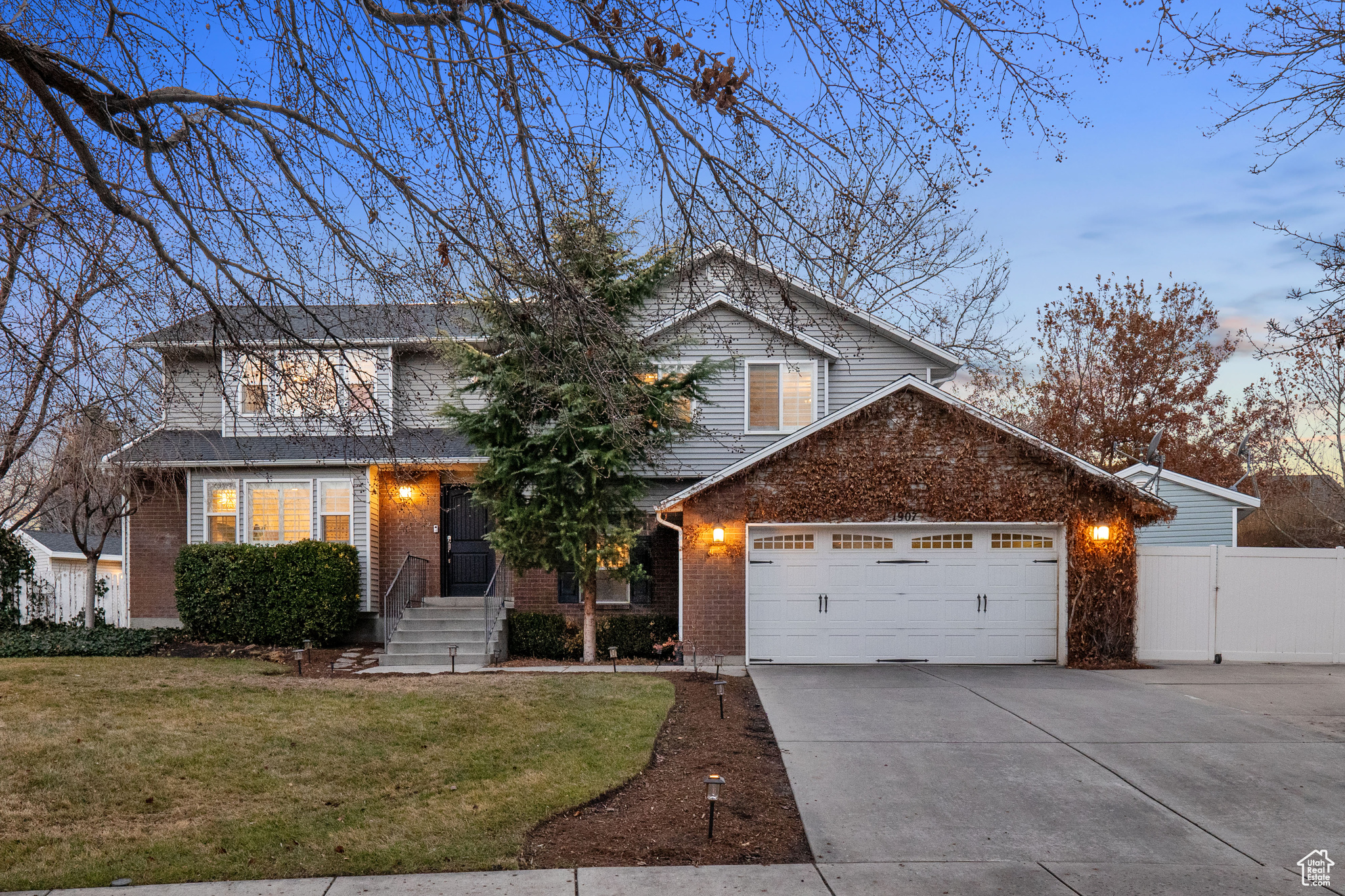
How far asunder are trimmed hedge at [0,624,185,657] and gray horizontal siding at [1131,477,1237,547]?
712 inches

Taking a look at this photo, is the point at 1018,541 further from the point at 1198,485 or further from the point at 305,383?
the point at 305,383

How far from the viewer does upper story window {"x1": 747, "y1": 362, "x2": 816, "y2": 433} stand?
54.4 feet

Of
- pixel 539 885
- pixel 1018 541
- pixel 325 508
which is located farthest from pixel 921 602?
pixel 325 508

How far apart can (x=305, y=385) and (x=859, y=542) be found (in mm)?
9286

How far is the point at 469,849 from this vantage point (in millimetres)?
5941

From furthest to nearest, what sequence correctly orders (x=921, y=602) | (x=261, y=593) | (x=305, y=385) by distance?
(x=261, y=593) → (x=921, y=602) → (x=305, y=385)

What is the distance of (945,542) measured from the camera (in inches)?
551

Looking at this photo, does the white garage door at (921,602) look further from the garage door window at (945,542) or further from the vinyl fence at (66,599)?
the vinyl fence at (66,599)

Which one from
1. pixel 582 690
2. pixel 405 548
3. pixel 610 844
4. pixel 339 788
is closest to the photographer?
pixel 610 844

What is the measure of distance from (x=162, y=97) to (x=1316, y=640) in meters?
16.1

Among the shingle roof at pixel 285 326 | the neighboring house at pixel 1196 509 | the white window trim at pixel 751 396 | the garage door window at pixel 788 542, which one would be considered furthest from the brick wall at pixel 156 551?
the neighboring house at pixel 1196 509

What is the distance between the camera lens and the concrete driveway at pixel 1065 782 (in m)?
5.68

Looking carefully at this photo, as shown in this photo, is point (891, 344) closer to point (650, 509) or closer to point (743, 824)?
point (650, 509)

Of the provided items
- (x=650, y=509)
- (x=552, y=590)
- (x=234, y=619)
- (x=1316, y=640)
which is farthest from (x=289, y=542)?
(x=1316, y=640)
